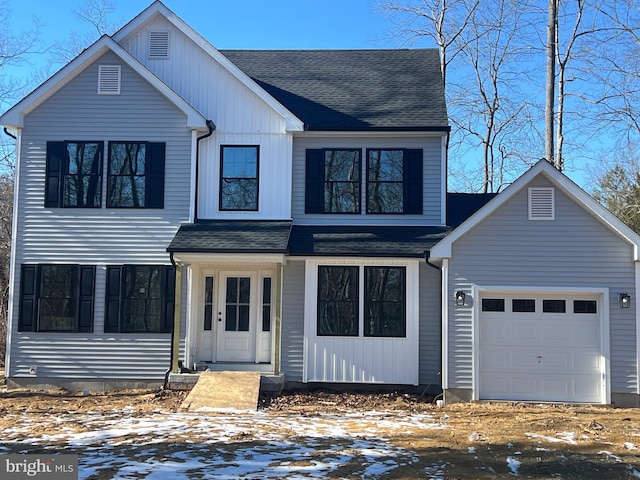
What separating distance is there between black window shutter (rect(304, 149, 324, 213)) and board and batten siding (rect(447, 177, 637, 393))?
3.34m

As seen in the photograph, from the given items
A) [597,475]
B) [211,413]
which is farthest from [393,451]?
[211,413]

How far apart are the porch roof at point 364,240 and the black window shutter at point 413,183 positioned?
17.8 inches

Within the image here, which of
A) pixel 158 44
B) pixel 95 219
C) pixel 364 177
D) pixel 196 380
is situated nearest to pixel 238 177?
pixel 364 177

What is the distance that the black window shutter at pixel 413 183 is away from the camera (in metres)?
13.5

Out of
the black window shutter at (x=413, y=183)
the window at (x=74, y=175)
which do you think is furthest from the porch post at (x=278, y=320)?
the window at (x=74, y=175)

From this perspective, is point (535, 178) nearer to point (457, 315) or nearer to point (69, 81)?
point (457, 315)

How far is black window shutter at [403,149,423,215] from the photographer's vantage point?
1352 centimetres

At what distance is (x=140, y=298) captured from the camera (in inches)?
516

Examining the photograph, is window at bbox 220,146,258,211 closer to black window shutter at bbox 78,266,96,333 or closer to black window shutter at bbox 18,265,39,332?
black window shutter at bbox 78,266,96,333

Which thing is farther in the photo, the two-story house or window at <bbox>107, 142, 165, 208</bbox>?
window at <bbox>107, 142, 165, 208</bbox>

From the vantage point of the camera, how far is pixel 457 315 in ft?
38.7

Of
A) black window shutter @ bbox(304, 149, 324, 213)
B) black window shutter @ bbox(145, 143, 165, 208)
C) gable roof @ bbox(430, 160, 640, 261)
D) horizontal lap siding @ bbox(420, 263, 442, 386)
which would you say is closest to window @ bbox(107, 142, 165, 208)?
black window shutter @ bbox(145, 143, 165, 208)

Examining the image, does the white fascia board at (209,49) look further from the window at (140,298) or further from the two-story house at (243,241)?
the window at (140,298)

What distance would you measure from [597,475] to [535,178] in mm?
6151
